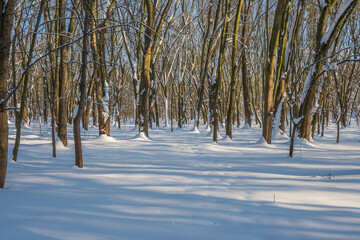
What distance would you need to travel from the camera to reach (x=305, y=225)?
2.30 metres

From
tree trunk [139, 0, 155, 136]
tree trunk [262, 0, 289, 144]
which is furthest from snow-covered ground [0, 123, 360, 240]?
tree trunk [139, 0, 155, 136]

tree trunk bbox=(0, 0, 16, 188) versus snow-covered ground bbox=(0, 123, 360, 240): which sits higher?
tree trunk bbox=(0, 0, 16, 188)

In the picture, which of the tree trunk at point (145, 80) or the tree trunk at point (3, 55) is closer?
the tree trunk at point (3, 55)

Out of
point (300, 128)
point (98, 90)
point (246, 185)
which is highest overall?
point (98, 90)

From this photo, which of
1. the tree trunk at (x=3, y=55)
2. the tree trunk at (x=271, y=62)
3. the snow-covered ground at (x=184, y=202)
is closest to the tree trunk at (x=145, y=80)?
the tree trunk at (x=271, y=62)

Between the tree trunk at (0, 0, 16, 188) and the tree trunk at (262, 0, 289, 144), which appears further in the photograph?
the tree trunk at (262, 0, 289, 144)

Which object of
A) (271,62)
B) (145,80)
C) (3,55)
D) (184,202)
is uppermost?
(271,62)

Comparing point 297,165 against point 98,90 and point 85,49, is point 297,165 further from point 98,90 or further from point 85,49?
point 98,90

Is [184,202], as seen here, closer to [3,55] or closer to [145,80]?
[3,55]

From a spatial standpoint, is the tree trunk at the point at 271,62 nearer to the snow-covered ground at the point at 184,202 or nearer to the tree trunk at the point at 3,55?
the snow-covered ground at the point at 184,202

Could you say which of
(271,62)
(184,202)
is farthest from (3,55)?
(271,62)

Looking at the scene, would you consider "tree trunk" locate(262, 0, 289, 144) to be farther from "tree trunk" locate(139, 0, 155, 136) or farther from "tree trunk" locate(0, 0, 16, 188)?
"tree trunk" locate(0, 0, 16, 188)

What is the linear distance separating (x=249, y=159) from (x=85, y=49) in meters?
4.33

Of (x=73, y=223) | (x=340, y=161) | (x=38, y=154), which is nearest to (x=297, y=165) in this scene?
(x=340, y=161)
